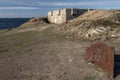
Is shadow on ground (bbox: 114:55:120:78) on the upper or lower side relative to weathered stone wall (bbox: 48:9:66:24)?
lower

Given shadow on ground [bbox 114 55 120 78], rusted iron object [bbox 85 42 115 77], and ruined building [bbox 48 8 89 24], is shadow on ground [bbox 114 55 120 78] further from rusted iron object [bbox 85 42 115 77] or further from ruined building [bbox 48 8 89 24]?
ruined building [bbox 48 8 89 24]

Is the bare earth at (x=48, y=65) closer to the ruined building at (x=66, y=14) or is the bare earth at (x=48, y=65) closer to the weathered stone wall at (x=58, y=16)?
the ruined building at (x=66, y=14)

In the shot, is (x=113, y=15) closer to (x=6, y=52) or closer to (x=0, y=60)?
(x=6, y=52)

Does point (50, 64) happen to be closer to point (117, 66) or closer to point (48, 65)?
point (48, 65)

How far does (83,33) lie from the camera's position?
54.7ft

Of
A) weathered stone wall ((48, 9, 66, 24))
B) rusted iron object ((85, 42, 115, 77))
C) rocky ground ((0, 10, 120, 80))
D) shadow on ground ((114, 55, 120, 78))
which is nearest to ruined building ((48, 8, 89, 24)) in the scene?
weathered stone wall ((48, 9, 66, 24))

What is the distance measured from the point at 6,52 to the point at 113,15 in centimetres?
1152

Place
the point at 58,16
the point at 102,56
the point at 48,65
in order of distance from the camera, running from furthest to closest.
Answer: the point at 58,16
the point at 48,65
the point at 102,56

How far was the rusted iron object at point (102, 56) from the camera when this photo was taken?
8.23 m

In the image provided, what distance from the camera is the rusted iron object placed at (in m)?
8.23

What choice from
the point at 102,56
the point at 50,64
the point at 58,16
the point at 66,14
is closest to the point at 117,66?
the point at 102,56

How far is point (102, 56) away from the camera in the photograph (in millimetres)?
8633

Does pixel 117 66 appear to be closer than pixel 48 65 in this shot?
Yes

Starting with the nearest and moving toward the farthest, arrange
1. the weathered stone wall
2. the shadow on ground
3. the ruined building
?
the shadow on ground, the ruined building, the weathered stone wall
